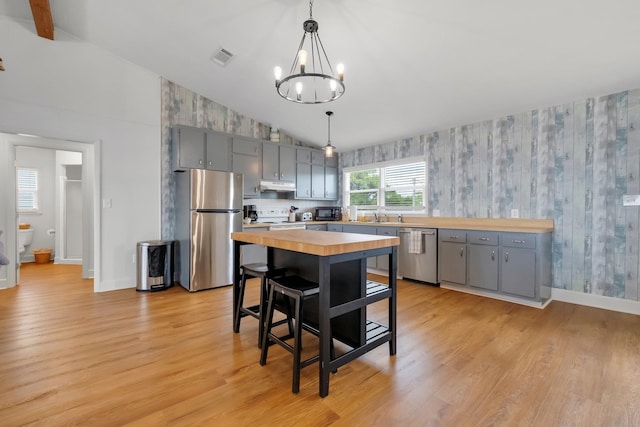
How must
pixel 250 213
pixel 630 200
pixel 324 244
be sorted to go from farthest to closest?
pixel 250 213 < pixel 630 200 < pixel 324 244

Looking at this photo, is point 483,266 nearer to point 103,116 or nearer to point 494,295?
point 494,295

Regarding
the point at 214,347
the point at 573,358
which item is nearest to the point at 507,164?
the point at 573,358

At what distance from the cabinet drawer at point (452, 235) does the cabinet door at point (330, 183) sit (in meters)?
2.57

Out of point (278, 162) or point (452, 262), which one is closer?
point (452, 262)

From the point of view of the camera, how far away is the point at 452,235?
→ 398 centimetres

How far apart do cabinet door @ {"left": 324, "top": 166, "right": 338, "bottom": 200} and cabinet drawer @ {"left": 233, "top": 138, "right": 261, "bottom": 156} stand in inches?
→ 62.5

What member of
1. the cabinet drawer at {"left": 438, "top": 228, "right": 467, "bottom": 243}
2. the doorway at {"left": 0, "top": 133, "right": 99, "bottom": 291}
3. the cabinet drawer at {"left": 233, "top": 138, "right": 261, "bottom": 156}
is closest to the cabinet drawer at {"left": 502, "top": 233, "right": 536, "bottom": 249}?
the cabinet drawer at {"left": 438, "top": 228, "right": 467, "bottom": 243}

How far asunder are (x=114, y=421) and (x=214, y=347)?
2.77ft

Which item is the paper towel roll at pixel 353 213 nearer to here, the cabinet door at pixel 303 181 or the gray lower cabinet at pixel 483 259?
the cabinet door at pixel 303 181

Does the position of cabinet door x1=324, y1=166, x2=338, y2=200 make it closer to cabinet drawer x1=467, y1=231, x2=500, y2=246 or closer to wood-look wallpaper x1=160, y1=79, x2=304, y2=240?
wood-look wallpaper x1=160, y1=79, x2=304, y2=240

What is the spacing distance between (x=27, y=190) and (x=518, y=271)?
877cm

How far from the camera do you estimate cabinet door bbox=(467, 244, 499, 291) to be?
3.61 meters

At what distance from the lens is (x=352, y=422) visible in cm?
151

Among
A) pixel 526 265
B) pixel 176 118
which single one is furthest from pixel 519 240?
pixel 176 118
